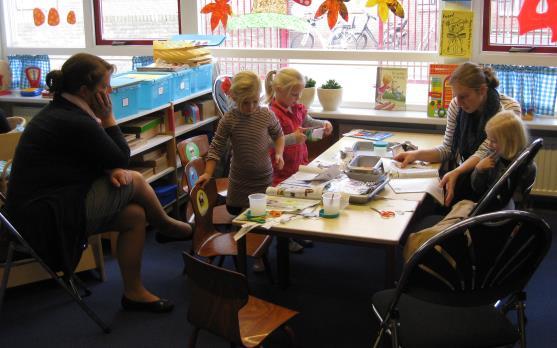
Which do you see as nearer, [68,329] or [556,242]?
[68,329]

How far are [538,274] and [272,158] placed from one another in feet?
5.38

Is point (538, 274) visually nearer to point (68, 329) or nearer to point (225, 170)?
point (225, 170)

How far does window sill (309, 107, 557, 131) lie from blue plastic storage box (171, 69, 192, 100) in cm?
94

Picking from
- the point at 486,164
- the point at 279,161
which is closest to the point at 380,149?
the point at 279,161

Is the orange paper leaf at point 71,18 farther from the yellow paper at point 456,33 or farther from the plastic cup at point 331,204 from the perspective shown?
the plastic cup at point 331,204

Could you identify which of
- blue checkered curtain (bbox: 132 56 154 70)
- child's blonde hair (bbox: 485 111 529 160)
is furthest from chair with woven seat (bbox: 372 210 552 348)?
blue checkered curtain (bbox: 132 56 154 70)

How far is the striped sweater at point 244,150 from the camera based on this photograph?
3369 mm

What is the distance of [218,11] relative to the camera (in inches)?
209

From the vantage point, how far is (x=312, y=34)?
5145 millimetres

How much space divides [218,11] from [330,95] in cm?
121

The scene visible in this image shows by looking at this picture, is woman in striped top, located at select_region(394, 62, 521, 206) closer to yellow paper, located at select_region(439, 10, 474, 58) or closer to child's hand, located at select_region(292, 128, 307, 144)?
child's hand, located at select_region(292, 128, 307, 144)

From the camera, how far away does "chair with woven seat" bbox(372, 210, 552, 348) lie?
6.48ft

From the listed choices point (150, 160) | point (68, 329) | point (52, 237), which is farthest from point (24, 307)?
point (150, 160)

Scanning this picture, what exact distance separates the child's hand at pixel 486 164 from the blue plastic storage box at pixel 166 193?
86.0 inches
